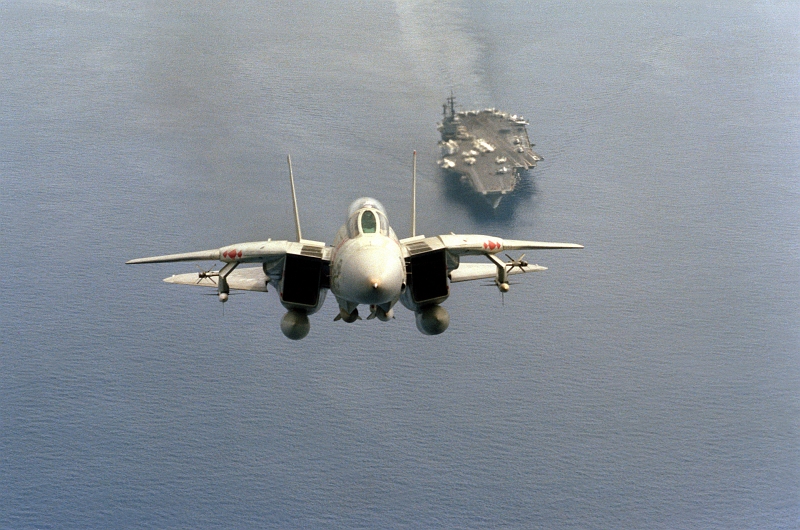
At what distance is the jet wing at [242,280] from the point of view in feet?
290

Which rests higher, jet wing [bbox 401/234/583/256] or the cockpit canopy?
the cockpit canopy

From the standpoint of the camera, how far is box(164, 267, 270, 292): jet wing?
88500mm

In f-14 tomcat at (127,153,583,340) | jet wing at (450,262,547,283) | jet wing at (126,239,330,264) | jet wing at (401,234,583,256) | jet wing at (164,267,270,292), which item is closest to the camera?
f-14 tomcat at (127,153,583,340)

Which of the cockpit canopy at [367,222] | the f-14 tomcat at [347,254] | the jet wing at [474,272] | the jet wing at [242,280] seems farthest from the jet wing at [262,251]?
the jet wing at [474,272]

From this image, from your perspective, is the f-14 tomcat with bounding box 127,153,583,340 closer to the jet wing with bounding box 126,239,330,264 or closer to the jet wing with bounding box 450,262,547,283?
the jet wing with bounding box 126,239,330,264

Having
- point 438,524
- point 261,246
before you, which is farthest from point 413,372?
point 261,246

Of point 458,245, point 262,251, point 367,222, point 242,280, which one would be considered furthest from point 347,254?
point 242,280

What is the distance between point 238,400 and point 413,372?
1162 inches

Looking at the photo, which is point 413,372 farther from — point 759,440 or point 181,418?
point 759,440

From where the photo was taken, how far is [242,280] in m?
89.4

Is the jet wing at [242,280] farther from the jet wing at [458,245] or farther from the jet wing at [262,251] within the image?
the jet wing at [458,245]

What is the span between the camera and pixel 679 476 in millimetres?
195875

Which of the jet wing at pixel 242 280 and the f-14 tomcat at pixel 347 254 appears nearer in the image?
the f-14 tomcat at pixel 347 254

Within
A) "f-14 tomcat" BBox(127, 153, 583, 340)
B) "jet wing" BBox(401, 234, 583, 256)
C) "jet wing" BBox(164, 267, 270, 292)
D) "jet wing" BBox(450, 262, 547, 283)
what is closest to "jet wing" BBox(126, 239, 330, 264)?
"f-14 tomcat" BBox(127, 153, 583, 340)
